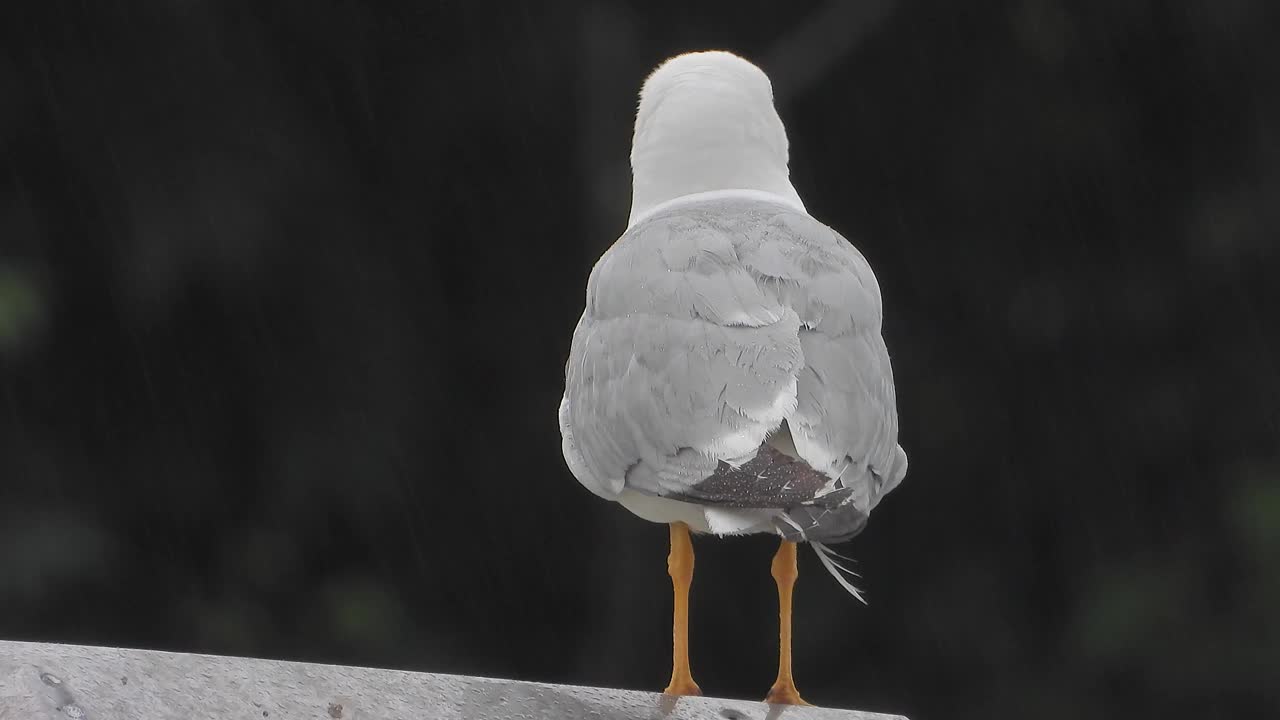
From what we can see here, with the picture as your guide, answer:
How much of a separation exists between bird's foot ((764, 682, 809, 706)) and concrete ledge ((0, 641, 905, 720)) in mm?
195

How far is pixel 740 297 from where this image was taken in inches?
109

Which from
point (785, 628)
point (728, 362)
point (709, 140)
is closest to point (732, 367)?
point (728, 362)

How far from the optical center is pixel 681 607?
3.11 m

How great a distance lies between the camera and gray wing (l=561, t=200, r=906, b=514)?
2.59 metres

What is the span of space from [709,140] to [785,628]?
0.82m

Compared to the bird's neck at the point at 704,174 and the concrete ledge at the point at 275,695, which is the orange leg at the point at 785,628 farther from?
the bird's neck at the point at 704,174

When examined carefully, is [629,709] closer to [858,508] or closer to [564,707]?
[564,707]

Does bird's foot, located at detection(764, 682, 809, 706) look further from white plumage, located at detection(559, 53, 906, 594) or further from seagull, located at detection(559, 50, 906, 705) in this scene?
white plumage, located at detection(559, 53, 906, 594)

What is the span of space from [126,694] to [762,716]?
86 centimetres

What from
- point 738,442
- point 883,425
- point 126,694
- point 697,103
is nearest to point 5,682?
point 126,694

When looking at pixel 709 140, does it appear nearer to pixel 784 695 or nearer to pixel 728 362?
pixel 728 362

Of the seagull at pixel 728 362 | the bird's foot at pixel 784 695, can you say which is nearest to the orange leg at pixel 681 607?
the seagull at pixel 728 362

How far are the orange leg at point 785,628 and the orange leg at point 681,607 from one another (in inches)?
5.4

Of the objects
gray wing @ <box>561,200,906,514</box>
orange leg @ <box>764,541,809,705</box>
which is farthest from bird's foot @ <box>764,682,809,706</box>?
gray wing @ <box>561,200,906,514</box>
